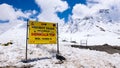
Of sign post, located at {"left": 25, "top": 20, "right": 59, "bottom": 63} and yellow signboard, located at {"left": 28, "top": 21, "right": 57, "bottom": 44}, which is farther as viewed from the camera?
yellow signboard, located at {"left": 28, "top": 21, "right": 57, "bottom": 44}

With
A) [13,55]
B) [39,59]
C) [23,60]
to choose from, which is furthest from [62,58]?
[13,55]

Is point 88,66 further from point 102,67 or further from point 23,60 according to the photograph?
point 23,60

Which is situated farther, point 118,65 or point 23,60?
point 118,65

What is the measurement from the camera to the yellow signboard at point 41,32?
18.4 metres

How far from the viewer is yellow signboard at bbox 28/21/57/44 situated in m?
18.4

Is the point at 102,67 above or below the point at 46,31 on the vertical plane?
below

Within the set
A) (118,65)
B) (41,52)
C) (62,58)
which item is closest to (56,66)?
(62,58)

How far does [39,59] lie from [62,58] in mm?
1953

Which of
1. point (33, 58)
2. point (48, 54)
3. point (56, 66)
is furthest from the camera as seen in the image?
point (48, 54)

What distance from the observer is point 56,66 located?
16469 mm

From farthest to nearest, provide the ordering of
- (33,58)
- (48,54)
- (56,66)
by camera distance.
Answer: (48,54), (33,58), (56,66)

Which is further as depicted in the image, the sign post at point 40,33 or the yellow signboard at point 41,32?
the yellow signboard at point 41,32

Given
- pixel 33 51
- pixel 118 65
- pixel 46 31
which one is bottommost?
pixel 118 65

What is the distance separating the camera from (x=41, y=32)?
19.1 m
